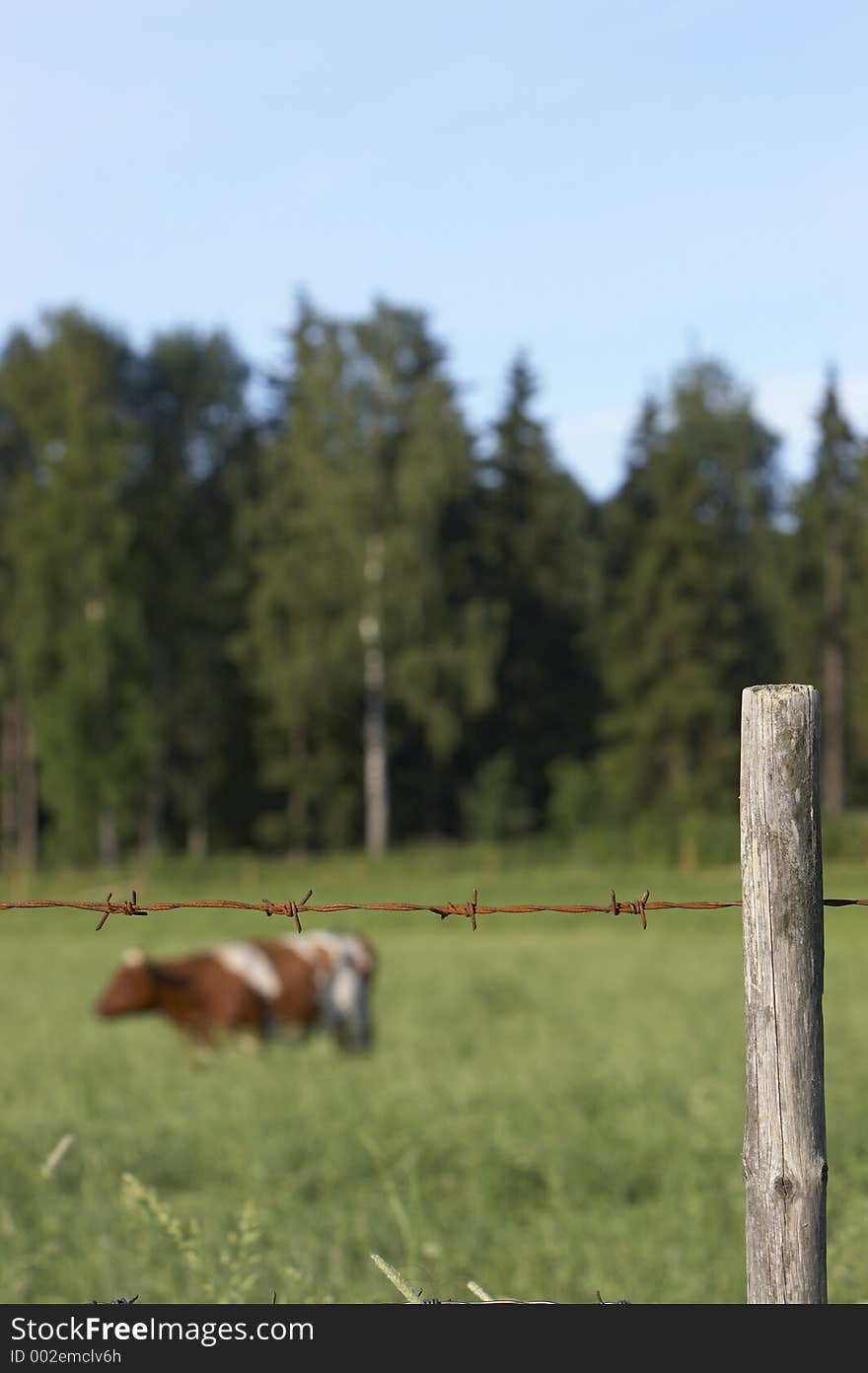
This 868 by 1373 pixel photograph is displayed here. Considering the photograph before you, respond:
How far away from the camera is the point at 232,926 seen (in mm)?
32531

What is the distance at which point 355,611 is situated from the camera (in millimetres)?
47688

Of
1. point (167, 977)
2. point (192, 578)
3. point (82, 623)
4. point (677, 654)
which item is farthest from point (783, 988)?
point (677, 654)

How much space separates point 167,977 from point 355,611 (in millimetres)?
33513

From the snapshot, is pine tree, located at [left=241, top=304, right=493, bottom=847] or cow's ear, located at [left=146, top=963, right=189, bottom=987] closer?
cow's ear, located at [left=146, top=963, right=189, bottom=987]

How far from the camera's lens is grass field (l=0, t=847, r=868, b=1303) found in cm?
534

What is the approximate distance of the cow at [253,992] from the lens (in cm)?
1416

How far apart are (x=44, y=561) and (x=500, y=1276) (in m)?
44.0

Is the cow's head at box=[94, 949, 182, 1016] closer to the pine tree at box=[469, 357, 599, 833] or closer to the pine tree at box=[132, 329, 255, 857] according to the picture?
the pine tree at box=[132, 329, 255, 857]

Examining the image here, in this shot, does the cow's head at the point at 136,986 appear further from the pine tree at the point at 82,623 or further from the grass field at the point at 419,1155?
the pine tree at the point at 82,623

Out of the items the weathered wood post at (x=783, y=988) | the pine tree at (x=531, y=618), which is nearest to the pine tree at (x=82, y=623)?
the pine tree at (x=531, y=618)

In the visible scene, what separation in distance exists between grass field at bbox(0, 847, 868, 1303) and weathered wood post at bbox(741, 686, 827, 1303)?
5.50ft

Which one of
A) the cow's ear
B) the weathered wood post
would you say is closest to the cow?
the cow's ear

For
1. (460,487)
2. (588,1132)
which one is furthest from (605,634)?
(588,1132)

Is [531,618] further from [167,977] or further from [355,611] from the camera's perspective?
[167,977]
